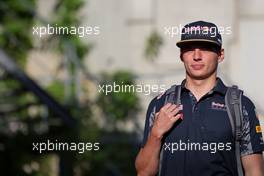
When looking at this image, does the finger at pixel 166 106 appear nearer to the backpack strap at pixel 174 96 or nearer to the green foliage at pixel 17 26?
the backpack strap at pixel 174 96

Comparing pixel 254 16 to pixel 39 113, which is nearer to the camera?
pixel 254 16

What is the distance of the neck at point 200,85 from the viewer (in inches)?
125

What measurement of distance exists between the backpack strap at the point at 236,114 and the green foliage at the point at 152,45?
2.62 metres

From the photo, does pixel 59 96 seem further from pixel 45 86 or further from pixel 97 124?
pixel 97 124

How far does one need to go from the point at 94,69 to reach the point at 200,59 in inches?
121

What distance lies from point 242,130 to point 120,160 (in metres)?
2.73

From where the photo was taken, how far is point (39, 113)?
20.7ft

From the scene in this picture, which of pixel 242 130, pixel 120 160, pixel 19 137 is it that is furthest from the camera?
pixel 19 137

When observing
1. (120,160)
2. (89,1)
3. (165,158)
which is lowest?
(120,160)

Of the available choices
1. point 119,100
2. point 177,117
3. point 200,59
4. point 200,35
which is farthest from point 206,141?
point 119,100

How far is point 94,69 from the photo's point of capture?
20.4ft

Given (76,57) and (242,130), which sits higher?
(76,57)

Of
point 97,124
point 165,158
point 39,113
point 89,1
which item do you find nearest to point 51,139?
point 97,124

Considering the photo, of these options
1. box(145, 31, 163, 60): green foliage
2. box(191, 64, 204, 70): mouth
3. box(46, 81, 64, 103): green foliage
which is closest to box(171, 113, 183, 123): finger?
box(191, 64, 204, 70): mouth
